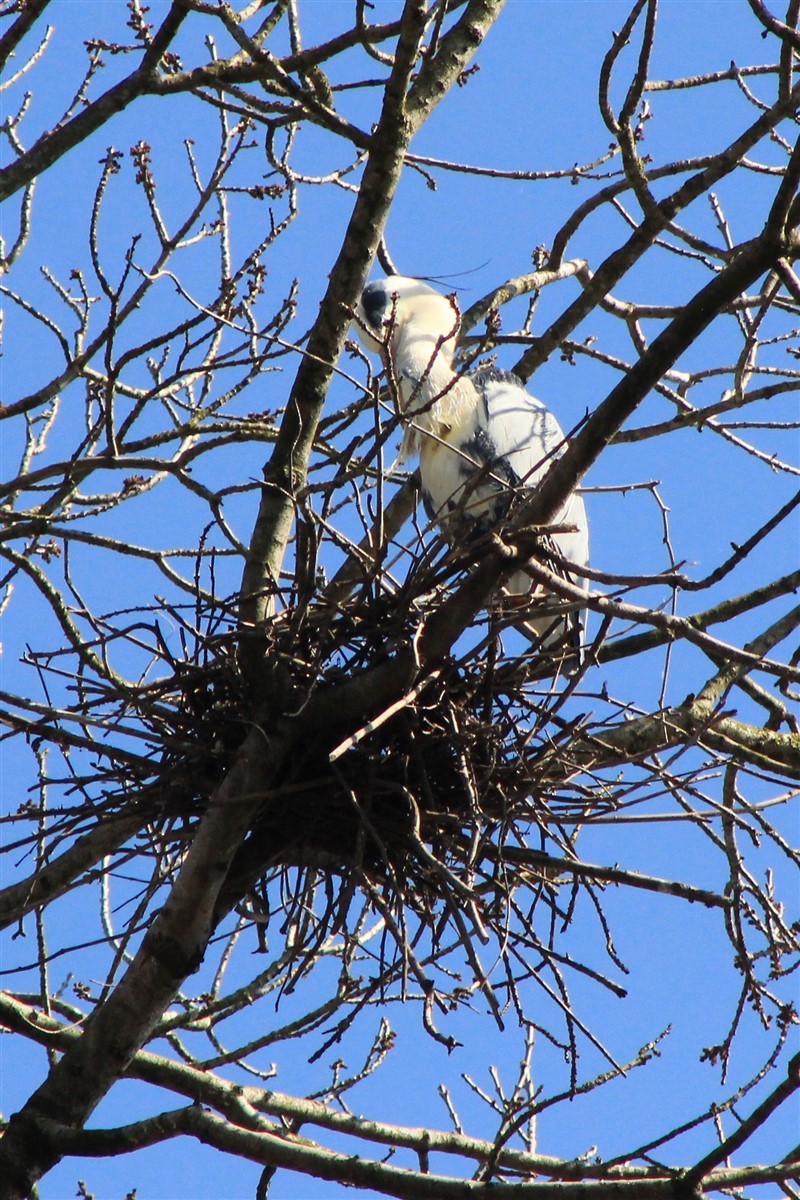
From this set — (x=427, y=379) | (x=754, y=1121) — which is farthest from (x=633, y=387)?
(x=427, y=379)

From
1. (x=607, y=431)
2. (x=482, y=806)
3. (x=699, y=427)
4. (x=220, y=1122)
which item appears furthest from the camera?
→ (x=699, y=427)

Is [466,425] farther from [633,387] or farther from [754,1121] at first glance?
[754,1121]

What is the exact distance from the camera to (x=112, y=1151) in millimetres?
2133

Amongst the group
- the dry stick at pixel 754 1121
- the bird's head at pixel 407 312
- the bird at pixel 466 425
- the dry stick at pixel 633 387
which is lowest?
the dry stick at pixel 754 1121

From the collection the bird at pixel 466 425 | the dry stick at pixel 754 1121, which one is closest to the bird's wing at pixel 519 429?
the bird at pixel 466 425

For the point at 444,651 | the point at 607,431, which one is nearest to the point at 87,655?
the point at 444,651

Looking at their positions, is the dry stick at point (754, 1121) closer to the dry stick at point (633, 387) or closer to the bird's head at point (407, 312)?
the dry stick at point (633, 387)

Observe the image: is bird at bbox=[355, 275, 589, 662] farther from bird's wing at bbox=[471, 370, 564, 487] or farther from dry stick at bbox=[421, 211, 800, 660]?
dry stick at bbox=[421, 211, 800, 660]

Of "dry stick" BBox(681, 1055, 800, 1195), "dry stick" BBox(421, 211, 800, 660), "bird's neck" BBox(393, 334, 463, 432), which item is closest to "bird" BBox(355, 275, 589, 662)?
"bird's neck" BBox(393, 334, 463, 432)

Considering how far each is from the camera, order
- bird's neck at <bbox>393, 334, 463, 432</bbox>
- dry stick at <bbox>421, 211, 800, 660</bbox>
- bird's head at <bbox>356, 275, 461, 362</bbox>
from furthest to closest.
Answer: bird's head at <bbox>356, 275, 461, 362</bbox>
bird's neck at <bbox>393, 334, 463, 432</bbox>
dry stick at <bbox>421, 211, 800, 660</bbox>

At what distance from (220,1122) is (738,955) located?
1.04 m

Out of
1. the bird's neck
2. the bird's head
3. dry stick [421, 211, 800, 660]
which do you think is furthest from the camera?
the bird's head

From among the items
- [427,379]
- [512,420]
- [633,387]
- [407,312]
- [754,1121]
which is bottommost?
[754,1121]

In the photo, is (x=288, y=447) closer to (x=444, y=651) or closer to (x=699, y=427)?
(x=444, y=651)
